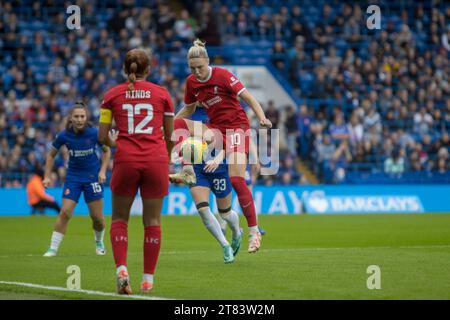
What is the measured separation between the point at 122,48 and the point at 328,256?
21.3 meters

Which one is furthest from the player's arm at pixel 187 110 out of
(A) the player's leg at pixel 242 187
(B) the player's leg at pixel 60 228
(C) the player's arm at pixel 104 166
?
(B) the player's leg at pixel 60 228

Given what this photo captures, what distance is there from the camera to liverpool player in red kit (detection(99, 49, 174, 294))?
10.4 m

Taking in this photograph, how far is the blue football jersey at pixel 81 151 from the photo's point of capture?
1625 centimetres

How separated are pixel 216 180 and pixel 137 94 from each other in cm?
445

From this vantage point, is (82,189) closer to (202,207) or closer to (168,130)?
(202,207)

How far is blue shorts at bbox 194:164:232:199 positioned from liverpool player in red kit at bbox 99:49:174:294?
4.00 meters

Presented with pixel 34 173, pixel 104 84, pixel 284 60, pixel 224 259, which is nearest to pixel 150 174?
pixel 224 259

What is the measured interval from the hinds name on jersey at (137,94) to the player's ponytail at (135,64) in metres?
0.04

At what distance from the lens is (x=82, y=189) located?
16484 millimetres

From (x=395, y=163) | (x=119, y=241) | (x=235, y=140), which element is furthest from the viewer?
(x=395, y=163)

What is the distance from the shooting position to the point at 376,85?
123ft

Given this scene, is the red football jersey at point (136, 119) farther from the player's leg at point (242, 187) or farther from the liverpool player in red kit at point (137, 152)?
the player's leg at point (242, 187)

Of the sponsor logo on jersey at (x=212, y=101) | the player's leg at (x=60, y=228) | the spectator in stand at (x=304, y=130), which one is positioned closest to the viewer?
the sponsor logo on jersey at (x=212, y=101)

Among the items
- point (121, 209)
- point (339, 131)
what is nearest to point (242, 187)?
point (121, 209)
